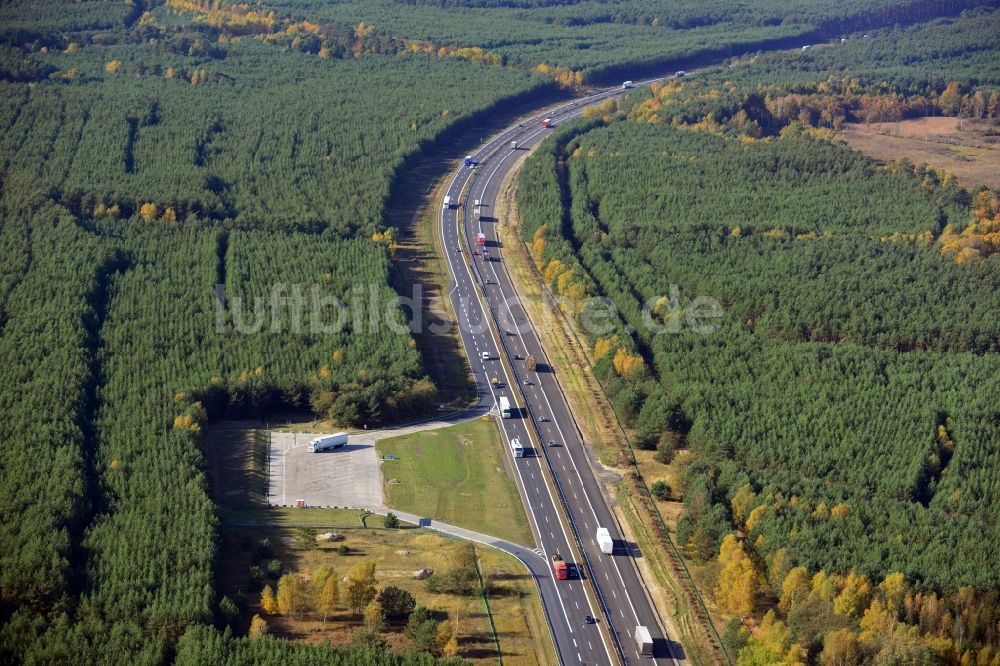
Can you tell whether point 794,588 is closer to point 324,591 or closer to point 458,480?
point 458,480

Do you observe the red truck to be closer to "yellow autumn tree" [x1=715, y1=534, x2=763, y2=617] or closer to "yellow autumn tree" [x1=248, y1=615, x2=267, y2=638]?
"yellow autumn tree" [x1=715, y1=534, x2=763, y2=617]

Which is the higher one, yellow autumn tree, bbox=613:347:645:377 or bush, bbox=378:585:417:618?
yellow autumn tree, bbox=613:347:645:377

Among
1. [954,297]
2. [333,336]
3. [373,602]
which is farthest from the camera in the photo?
[954,297]

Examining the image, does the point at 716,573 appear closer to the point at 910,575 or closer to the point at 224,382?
the point at 910,575

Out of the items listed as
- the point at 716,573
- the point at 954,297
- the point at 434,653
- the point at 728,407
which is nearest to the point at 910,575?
the point at 716,573

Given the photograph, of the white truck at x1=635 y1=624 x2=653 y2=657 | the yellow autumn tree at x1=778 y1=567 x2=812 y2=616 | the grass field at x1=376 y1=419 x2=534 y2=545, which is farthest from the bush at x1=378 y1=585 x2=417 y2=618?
the yellow autumn tree at x1=778 y1=567 x2=812 y2=616

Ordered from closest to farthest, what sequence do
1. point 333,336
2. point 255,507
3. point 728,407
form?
point 255,507 < point 728,407 < point 333,336

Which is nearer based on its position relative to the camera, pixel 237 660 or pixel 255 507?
pixel 237 660
